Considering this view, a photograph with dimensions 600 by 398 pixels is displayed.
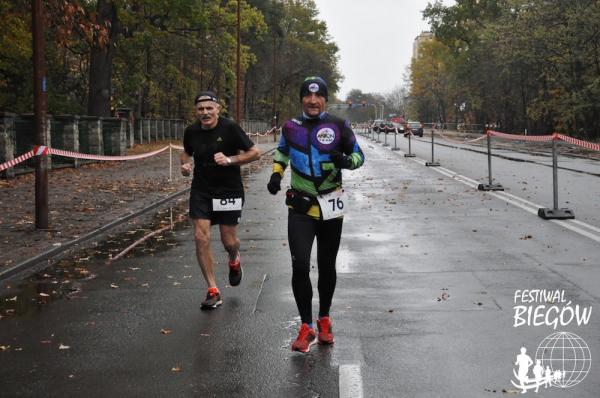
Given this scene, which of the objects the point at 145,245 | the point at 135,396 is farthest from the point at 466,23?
the point at 135,396

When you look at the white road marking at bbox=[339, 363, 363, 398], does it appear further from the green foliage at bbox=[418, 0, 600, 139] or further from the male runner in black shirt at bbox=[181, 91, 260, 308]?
the green foliage at bbox=[418, 0, 600, 139]

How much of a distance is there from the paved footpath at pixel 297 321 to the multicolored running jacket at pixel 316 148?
114cm

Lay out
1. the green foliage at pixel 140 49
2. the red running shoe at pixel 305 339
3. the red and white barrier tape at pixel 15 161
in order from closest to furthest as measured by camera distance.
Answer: the red running shoe at pixel 305 339 → the red and white barrier tape at pixel 15 161 → the green foliage at pixel 140 49

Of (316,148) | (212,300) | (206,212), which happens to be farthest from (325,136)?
(212,300)

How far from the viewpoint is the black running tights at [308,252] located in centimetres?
534

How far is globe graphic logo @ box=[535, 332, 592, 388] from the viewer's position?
4602 millimetres

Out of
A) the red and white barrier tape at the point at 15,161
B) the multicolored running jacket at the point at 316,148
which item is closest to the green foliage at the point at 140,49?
the red and white barrier tape at the point at 15,161

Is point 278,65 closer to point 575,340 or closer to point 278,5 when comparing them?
point 278,5

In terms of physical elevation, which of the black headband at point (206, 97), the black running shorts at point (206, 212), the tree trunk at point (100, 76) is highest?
the tree trunk at point (100, 76)

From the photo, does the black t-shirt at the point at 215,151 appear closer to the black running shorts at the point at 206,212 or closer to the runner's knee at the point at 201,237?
the black running shorts at the point at 206,212

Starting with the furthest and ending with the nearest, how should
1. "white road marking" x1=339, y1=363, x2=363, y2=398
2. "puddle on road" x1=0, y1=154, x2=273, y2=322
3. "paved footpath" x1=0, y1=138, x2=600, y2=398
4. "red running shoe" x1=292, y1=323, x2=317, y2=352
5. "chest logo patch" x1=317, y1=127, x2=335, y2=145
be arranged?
1. "puddle on road" x1=0, y1=154, x2=273, y2=322
2. "chest logo patch" x1=317, y1=127, x2=335, y2=145
3. "red running shoe" x1=292, y1=323, x2=317, y2=352
4. "paved footpath" x1=0, y1=138, x2=600, y2=398
5. "white road marking" x1=339, y1=363, x2=363, y2=398

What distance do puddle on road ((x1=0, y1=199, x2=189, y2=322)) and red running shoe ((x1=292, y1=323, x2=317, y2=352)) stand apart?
2616mm

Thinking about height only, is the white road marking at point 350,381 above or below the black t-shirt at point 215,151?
below

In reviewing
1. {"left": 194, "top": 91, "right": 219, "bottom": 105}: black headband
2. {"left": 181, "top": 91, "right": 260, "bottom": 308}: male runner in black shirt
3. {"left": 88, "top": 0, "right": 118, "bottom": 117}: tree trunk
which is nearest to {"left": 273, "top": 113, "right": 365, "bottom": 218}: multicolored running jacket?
{"left": 181, "top": 91, "right": 260, "bottom": 308}: male runner in black shirt
